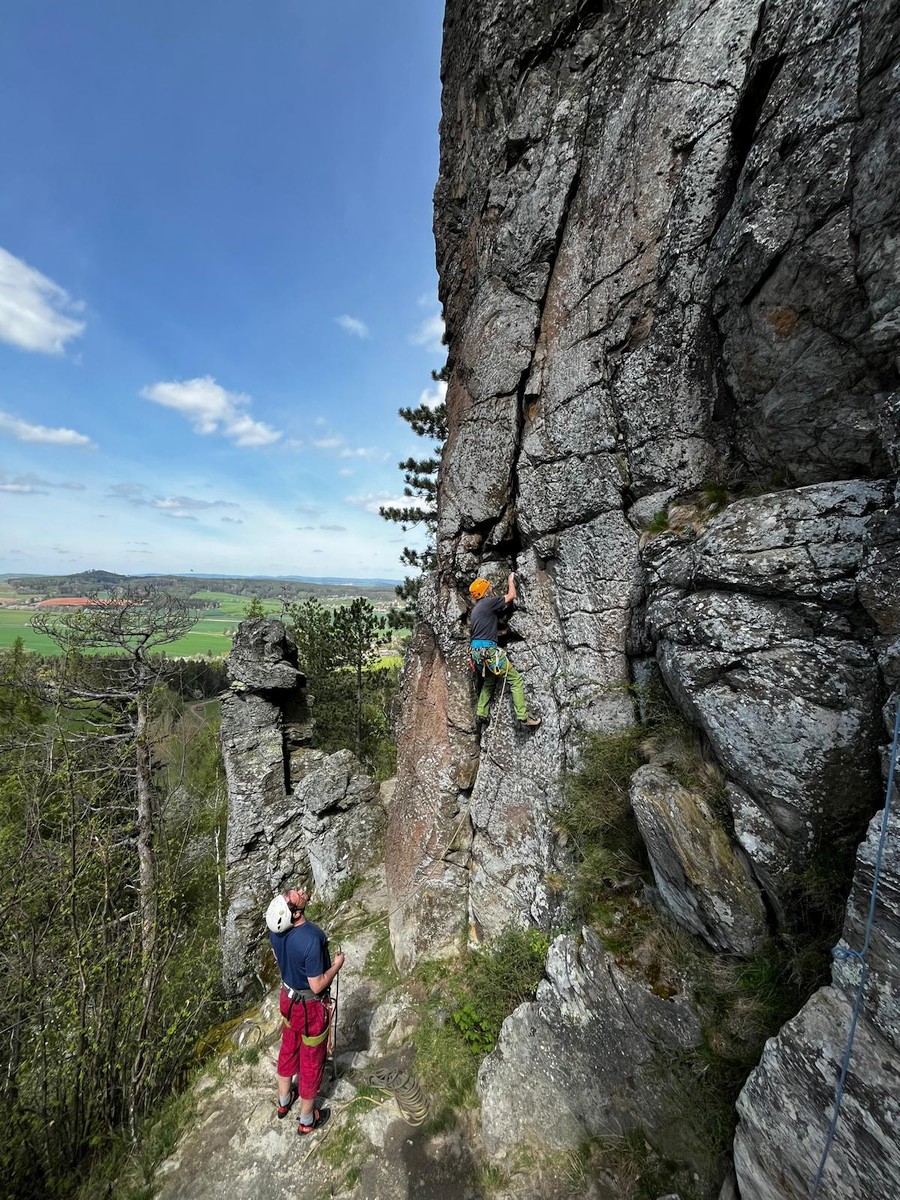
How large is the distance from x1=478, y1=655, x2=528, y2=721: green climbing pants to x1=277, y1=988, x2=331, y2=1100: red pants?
4398mm

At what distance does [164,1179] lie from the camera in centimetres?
514

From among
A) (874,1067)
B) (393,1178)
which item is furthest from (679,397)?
(393,1178)

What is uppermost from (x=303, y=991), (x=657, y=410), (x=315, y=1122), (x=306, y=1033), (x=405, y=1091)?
(x=657, y=410)

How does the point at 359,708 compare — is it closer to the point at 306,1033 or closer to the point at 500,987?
the point at 500,987

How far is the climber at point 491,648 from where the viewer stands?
7.11 m

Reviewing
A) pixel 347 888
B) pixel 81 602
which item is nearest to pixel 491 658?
pixel 347 888

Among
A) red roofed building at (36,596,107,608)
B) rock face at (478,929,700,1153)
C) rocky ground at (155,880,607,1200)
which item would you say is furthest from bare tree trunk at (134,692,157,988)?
rock face at (478,929,700,1153)

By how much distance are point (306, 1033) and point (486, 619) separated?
19.1 ft

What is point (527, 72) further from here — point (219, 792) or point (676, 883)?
point (219, 792)

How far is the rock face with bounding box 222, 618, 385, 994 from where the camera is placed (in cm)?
1090

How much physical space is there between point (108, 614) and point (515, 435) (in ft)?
34.3

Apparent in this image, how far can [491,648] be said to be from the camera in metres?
7.33

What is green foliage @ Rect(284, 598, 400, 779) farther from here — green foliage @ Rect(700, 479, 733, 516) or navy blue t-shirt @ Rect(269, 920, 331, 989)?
green foliage @ Rect(700, 479, 733, 516)

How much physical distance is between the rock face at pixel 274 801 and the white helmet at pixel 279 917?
5966 millimetres
